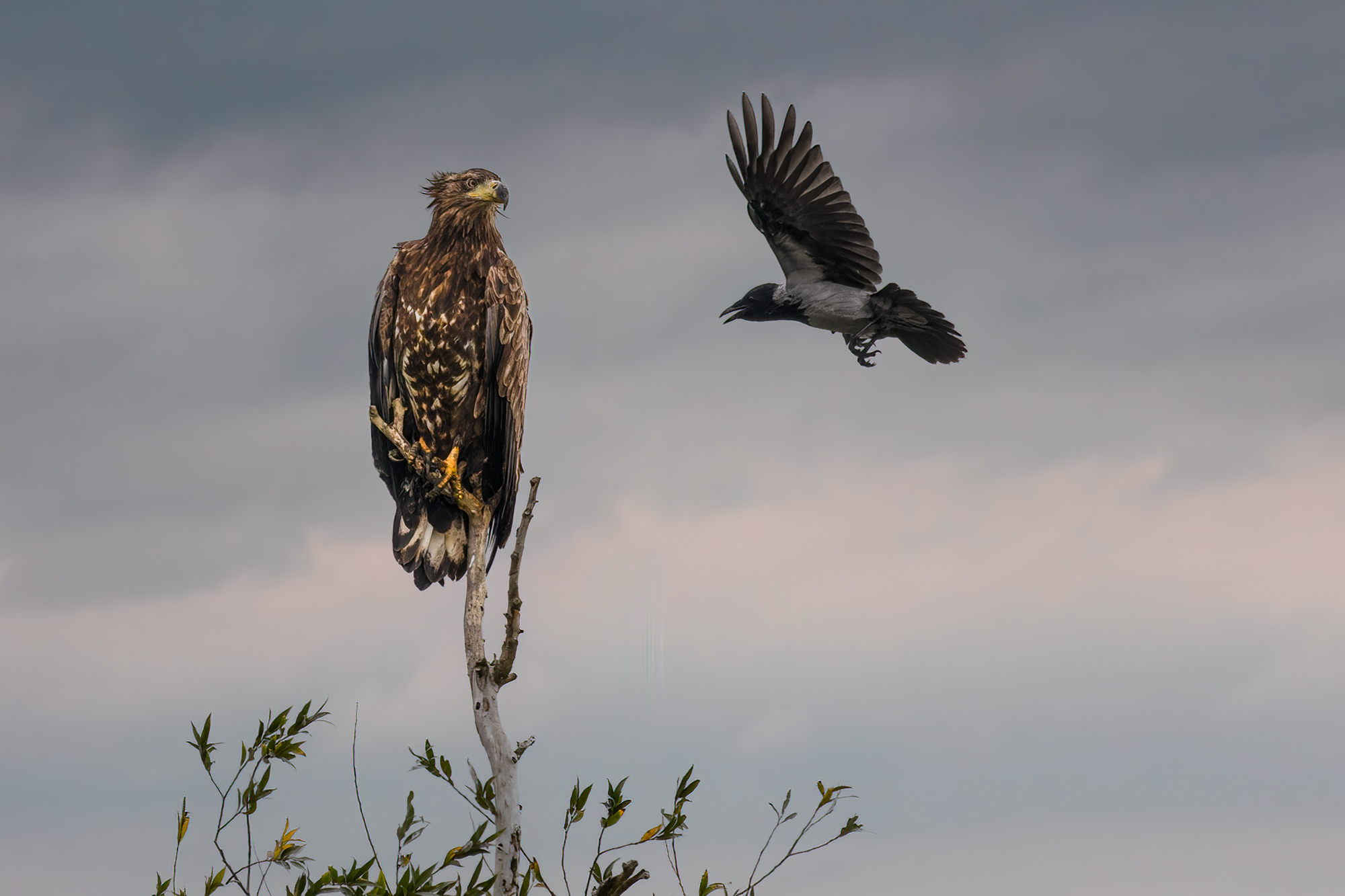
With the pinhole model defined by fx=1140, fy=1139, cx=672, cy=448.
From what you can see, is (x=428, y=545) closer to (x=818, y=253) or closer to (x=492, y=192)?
(x=492, y=192)

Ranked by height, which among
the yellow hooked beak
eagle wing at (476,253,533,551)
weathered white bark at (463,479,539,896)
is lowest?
weathered white bark at (463,479,539,896)

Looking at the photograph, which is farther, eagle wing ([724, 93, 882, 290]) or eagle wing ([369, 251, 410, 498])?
eagle wing ([724, 93, 882, 290])

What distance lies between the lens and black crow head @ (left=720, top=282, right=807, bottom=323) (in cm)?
776

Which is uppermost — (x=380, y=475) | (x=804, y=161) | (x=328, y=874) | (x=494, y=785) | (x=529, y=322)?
(x=804, y=161)

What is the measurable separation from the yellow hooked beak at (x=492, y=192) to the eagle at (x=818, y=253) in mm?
1702

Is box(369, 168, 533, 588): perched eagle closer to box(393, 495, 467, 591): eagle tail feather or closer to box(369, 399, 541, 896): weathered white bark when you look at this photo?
box(393, 495, 467, 591): eagle tail feather

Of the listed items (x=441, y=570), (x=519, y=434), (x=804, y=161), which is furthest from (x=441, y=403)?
(x=804, y=161)

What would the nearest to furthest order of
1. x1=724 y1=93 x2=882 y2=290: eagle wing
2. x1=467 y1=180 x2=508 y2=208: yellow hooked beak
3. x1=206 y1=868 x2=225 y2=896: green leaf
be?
x1=206 y1=868 x2=225 y2=896: green leaf, x1=467 y1=180 x2=508 y2=208: yellow hooked beak, x1=724 y1=93 x2=882 y2=290: eagle wing

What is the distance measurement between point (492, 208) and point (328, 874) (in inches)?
141

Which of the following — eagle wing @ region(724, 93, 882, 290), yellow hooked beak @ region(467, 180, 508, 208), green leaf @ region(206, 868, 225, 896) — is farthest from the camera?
eagle wing @ region(724, 93, 882, 290)

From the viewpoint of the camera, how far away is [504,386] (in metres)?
6.13

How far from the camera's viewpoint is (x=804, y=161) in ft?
24.0

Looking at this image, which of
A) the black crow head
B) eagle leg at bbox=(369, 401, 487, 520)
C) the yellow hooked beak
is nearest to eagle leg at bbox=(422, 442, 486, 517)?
eagle leg at bbox=(369, 401, 487, 520)

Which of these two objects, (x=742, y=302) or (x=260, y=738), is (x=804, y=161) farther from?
(x=260, y=738)
